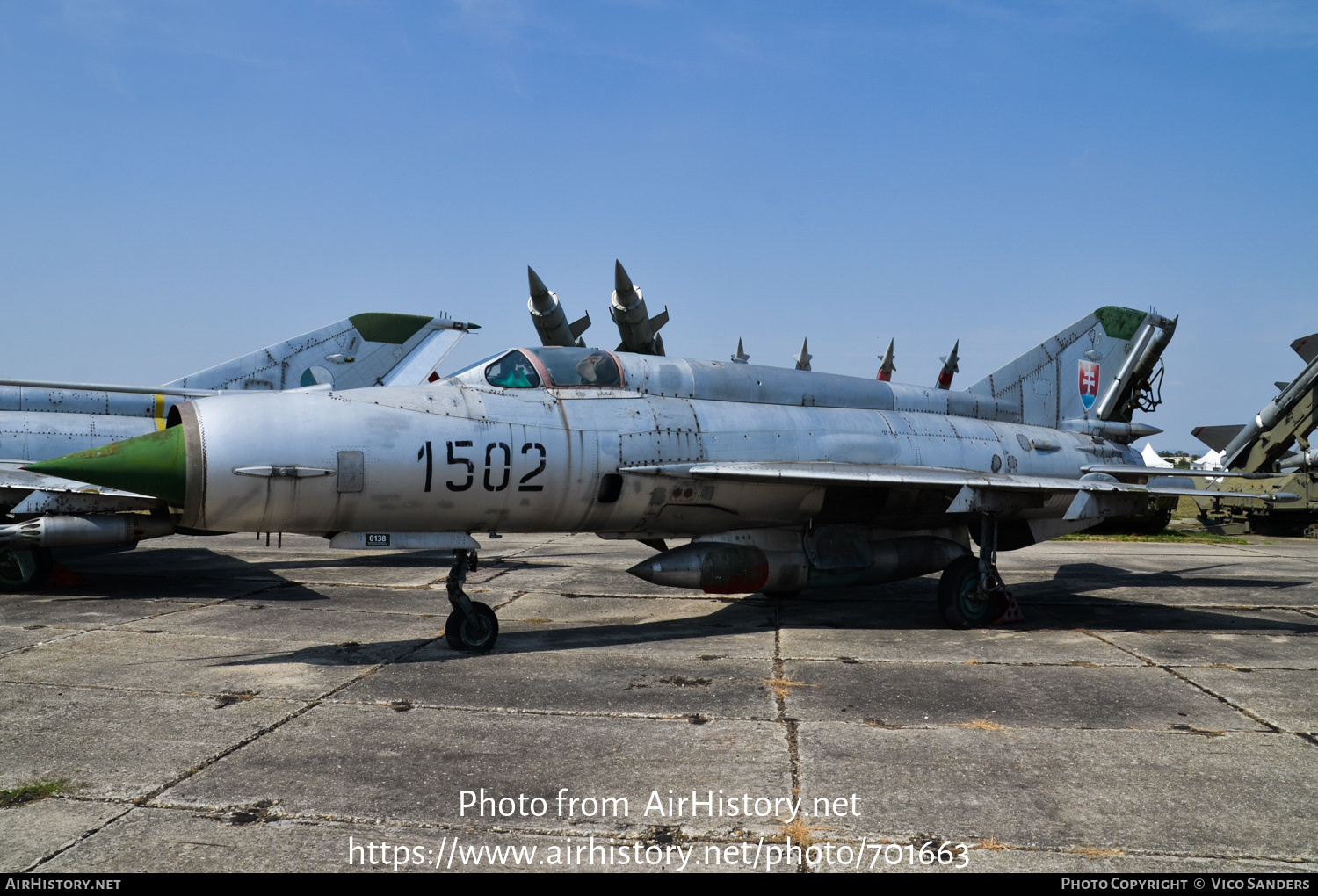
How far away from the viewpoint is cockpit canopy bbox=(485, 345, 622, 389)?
883cm

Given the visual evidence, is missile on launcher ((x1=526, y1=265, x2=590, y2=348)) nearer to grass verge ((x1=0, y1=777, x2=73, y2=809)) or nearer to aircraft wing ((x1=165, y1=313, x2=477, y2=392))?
aircraft wing ((x1=165, y1=313, x2=477, y2=392))

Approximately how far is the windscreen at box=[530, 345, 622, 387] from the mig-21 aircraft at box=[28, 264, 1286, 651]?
17 mm

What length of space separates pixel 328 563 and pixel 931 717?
1214cm

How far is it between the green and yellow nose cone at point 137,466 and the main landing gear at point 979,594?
7824 mm

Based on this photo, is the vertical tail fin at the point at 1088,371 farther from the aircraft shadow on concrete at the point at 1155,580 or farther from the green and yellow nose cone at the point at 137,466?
the green and yellow nose cone at the point at 137,466

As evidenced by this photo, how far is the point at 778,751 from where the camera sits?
5.42 meters

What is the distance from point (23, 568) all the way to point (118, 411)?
3.34 meters

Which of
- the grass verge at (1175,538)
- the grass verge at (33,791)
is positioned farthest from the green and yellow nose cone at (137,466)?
the grass verge at (1175,538)

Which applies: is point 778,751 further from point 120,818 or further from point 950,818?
point 120,818

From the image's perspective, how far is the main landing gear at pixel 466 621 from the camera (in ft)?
27.0

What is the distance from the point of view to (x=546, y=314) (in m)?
18.3

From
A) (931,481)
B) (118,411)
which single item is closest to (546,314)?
(118,411)

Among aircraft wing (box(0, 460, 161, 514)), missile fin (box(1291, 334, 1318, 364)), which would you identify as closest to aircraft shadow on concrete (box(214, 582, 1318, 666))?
aircraft wing (box(0, 460, 161, 514))

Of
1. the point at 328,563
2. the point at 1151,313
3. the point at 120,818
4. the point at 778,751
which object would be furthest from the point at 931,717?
the point at 328,563
